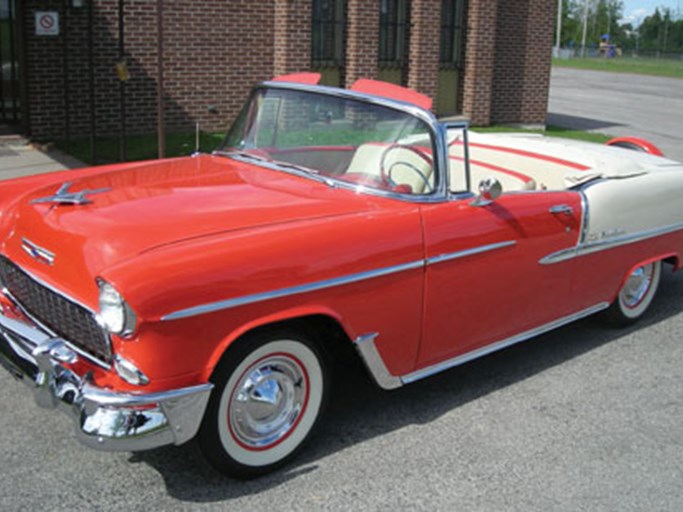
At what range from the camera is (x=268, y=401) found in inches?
133

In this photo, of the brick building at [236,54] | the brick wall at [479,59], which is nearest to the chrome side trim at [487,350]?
the brick building at [236,54]

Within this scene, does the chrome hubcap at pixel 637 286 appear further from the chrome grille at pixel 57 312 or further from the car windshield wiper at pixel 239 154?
the chrome grille at pixel 57 312

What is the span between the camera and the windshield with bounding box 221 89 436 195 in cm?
400

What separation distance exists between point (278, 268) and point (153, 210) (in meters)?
0.67

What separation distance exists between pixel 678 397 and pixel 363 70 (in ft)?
31.6

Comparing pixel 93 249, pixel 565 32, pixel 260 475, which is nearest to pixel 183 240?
pixel 93 249

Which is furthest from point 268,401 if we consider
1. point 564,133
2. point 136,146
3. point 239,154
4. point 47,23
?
point 564,133

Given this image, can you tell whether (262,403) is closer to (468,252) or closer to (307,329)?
(307,329)

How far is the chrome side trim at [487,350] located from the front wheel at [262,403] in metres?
0.53

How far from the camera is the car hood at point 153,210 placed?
323 centimetres

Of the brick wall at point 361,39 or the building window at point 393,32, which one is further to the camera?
the building window at point 393,32

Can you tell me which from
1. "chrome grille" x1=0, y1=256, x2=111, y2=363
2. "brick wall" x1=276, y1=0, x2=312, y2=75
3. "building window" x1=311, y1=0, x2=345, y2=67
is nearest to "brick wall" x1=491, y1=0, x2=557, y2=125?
"building window" x1=311, y1=0, x2=345, y2=67

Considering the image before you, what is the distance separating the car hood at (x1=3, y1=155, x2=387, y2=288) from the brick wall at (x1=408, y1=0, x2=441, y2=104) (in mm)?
9997

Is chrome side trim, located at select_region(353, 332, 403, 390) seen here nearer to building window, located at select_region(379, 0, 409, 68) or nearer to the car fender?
the car fender
